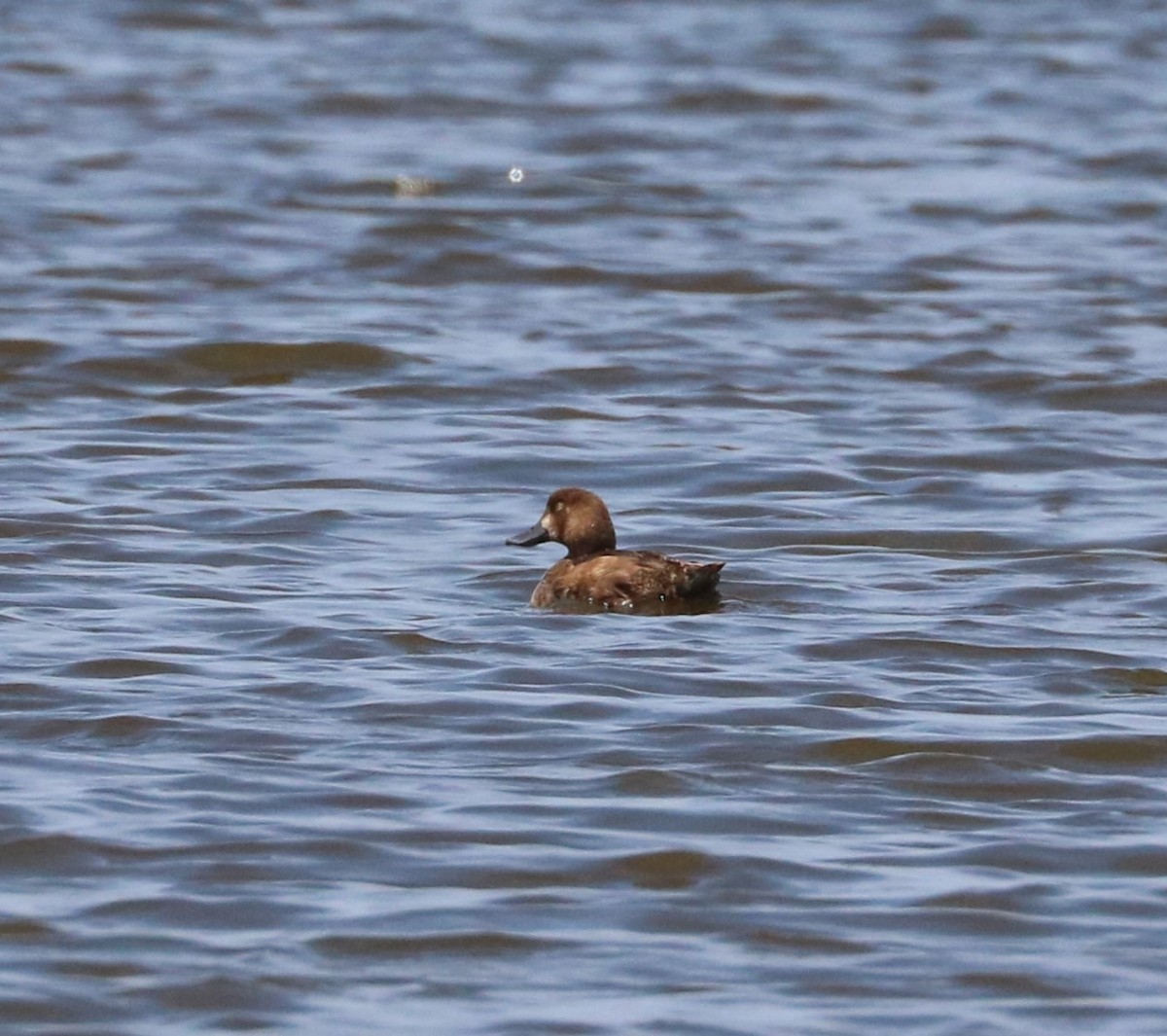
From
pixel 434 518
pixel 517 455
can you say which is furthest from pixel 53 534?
pixel 517 455

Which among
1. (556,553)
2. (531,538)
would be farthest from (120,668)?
(556,553)

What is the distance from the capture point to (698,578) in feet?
27.8

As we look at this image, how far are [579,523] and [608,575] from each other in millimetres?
479

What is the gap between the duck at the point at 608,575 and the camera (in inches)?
335

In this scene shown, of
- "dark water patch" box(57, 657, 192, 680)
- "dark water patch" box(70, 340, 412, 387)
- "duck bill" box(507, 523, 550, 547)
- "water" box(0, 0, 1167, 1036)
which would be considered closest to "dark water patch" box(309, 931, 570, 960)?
"water" box(0, 0, 1167, 1036)

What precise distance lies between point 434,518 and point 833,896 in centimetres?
421

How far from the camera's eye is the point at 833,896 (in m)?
5.99

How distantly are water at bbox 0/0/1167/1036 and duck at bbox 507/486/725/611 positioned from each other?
0.10 meters

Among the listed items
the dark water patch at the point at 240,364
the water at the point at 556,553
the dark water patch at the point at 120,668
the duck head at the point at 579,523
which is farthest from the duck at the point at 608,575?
the dark water patch at the point at 240,364

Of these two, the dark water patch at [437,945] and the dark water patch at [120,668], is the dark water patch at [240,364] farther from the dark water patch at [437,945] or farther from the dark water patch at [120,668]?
the dark water patch at [437,945]

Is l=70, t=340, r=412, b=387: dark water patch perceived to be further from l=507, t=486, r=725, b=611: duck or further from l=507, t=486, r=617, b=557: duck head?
l=507, t=486, r=725, b=611: duck

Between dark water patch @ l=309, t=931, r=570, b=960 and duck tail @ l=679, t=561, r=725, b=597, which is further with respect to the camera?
duck tail @ l=679, t=561, r=725, b=597

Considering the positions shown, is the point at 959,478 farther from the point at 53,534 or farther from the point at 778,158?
the point at 778,158

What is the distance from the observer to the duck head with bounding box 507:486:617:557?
903 cm
